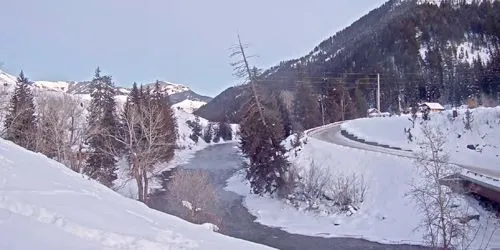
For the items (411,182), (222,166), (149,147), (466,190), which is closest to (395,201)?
(411,182)

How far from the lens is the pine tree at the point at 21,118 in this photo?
33.2 m

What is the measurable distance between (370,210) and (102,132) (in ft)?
71.7

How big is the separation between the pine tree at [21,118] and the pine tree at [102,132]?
4166 millimetres

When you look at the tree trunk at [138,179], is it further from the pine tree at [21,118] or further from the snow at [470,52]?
the snow at [470,52]

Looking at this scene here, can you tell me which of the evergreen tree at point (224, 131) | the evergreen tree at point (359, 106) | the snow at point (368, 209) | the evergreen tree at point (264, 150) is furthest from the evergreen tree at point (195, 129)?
the snow at point (368, 209)

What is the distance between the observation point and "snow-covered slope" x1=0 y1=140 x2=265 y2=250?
23.0 feet

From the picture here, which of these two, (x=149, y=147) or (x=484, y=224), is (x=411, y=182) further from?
(x=149, y=147)

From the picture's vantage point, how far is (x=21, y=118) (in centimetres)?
4028

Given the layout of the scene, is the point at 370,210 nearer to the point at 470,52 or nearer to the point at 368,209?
the point at 368,209

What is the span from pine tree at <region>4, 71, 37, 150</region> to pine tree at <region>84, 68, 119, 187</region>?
4166 millimetres

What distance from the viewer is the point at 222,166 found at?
57312 millimetres

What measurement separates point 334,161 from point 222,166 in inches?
875

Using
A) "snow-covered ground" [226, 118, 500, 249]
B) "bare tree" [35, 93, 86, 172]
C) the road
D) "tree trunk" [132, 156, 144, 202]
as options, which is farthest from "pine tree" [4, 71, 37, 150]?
"snow-covered ground" [226, 118, 500, 249]

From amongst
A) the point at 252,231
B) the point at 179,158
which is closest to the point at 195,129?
the point at 179,158
